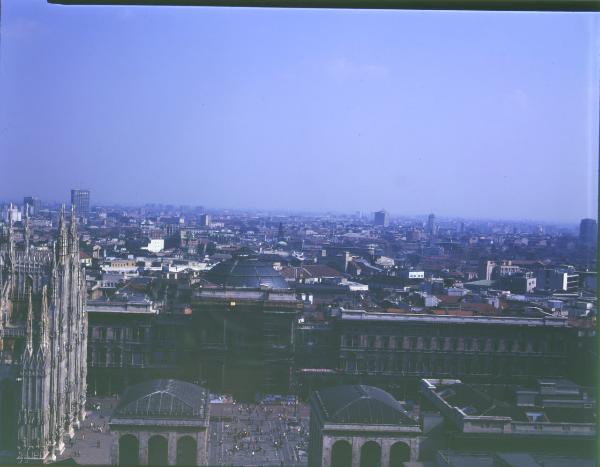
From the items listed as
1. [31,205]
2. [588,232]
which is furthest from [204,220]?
[588,232]

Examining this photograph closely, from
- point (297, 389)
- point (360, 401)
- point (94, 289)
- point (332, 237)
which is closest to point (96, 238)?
point (94, 289)

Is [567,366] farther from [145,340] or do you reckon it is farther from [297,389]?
[145,340]

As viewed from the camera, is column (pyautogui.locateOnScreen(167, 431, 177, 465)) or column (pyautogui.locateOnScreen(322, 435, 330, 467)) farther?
column (pyautogui.locateOnScreen(322, 435, 330, 467))

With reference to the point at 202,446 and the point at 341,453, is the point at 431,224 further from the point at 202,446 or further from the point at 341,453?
the point at 202,446

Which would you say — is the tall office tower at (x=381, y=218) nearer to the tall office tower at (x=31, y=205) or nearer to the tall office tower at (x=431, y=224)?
the tall office tower at (x=431, y=224)

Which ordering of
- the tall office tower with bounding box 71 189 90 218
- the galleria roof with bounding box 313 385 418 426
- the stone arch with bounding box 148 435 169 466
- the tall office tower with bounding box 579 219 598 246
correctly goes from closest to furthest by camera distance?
the tall office tower with bounding box 579 219 598 246
the stone arch with bounding box 148 435 169 466
the galleria roof with bounding box 313 385 418 426
the tall office tower with bounding box 71 189 90 218

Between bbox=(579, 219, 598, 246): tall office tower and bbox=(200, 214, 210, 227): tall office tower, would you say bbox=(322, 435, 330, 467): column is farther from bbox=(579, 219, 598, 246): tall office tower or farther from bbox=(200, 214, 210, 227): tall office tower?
bbox=(200, 214, 210, 227): tall office tower

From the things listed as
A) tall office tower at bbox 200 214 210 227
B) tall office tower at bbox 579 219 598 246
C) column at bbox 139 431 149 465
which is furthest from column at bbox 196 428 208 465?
tall office tower at bbox 200 214 210 227
